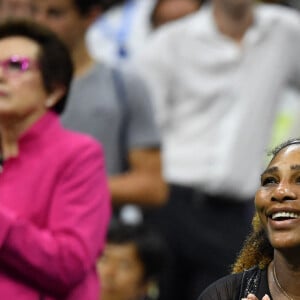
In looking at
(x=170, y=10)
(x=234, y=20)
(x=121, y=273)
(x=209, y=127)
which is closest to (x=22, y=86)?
(x=121, y=273)

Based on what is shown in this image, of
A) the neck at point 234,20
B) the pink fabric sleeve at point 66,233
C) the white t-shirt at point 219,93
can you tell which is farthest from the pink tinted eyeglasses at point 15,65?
the neck at point 234,20

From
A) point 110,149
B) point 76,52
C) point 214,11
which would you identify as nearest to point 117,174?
point 110,149

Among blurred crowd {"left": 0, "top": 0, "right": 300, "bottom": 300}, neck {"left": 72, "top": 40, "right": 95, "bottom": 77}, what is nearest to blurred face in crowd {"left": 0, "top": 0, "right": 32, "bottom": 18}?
neck {"left": 72, "top": 40, "right": 95, "bottom": 77}

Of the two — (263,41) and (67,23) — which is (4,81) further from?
(263,41)

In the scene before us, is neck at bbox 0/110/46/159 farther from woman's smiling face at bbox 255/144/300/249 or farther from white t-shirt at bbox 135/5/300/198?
white t-shirt at bbox 135/5/300/198

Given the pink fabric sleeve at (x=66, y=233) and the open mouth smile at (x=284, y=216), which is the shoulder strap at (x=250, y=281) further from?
the pink fabric sleeve at (x=66, y=233)

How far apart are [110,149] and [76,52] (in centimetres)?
47

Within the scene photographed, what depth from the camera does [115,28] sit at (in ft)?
26.2

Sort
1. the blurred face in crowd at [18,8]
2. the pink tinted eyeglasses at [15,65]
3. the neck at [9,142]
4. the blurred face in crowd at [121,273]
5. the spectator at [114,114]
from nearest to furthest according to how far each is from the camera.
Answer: the neck at [9,142] < the pink tinted eyeglasses at [15,65] < the spectator at [114,114] < the blurred face in crowd at [18,8] < the blurred face in crowd at [121,273]

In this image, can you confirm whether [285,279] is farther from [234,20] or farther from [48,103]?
[234,20]

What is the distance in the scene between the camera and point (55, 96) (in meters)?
4.82

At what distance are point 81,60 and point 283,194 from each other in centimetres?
247

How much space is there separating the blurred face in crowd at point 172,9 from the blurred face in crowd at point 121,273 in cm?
203

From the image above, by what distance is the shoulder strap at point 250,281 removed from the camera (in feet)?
12.3
